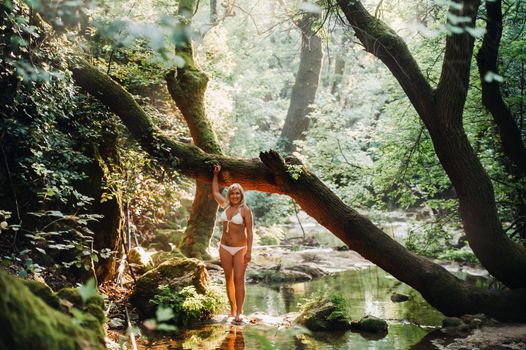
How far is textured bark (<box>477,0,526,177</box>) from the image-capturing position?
703 cm

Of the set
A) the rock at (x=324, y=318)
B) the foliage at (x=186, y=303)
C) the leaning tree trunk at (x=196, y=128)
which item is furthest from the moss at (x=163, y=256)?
the rock at (x=324, y=318)

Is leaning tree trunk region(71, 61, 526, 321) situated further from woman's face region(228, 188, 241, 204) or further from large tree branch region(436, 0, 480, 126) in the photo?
large tree branch region(436, 0, 480, 126)

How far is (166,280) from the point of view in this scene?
7.62 metres

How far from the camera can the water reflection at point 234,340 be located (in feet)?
18.9

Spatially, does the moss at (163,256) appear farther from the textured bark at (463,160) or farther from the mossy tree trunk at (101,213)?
the textured bark at (463,160)

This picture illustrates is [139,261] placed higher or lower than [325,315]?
higher

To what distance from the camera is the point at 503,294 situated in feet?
24.2

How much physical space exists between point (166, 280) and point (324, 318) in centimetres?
260

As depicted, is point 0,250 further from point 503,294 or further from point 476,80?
point 476,80

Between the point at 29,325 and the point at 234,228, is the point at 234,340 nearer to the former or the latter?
the point at 234,228

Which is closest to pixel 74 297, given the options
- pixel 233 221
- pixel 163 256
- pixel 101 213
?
pixel 233 221

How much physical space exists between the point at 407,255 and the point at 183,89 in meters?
6.14

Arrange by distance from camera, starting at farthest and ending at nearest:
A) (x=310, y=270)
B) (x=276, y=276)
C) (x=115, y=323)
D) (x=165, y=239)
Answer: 1. (x=165, y=239)
2. (x=310, y=270)
3. (x=276, y=276)
4. (x=115, y=323)

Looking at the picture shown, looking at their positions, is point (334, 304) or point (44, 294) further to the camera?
point (334, 304)
